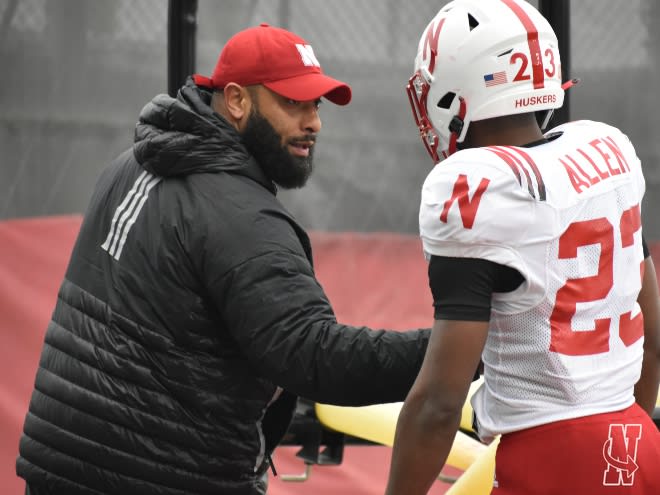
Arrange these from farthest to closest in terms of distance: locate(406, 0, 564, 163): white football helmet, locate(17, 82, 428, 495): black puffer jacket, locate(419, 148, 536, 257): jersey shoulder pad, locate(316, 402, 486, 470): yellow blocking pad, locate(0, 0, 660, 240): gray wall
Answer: locate(0, 0, 660, 240): gray wall
locate(316, 402, 486, 470): yellow blocking pad
locate(17, 82, 428, 495): black puffer jacket
locate(406, 0, 564, 163): white football helmet
locate(419, 148, 536, 257): jersey shoulder pad

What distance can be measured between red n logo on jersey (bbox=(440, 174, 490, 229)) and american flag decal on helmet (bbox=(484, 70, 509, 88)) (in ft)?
0.95

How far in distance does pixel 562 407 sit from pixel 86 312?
3.58 feet

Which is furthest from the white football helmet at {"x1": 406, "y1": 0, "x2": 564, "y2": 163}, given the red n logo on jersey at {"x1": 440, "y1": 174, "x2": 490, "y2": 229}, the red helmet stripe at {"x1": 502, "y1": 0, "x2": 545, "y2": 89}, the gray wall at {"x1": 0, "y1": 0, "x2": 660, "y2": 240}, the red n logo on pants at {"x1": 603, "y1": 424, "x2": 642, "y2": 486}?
the gray wall at {"x1": 0, "y1": 0, "x2": 660, "y2": 240}

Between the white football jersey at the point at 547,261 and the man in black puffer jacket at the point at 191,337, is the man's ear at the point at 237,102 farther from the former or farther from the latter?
the white football jersey at the point at 547,261

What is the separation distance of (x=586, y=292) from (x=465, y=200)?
0.28 metres

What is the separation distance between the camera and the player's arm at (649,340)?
235 cm

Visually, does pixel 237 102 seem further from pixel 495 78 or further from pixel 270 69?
pixel 495 78

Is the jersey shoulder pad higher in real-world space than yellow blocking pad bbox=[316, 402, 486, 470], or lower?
higher

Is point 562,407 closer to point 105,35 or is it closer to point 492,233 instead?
point 492,233

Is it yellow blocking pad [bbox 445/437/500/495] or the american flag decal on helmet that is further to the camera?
yellow blocking pad [bbox 445/437/500/495]

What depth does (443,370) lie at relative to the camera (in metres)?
1.96

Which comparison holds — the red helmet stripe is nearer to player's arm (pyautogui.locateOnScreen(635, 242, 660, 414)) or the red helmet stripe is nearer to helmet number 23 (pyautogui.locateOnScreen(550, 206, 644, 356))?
helmet number 23 (pyautogui.locateOnScreen(550, 206, 644, 356))

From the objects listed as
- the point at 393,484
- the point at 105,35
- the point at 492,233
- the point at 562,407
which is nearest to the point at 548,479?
the point at 562,407

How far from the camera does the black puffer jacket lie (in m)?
2.33
